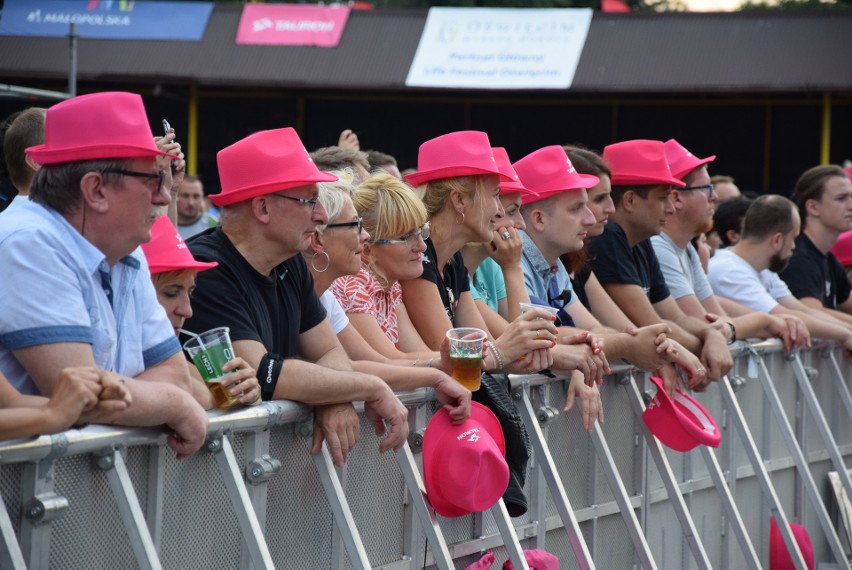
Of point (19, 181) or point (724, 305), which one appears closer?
point (19, 181)

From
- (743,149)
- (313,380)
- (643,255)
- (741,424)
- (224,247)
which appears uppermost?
(224,247)

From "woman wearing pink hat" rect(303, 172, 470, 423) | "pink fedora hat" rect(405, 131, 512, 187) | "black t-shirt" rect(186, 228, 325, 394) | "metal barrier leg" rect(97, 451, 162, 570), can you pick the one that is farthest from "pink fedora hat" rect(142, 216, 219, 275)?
"pink fedora hat" rect(405, 131, 512, 187)

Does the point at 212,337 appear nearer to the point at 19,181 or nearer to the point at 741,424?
the point at 19,181

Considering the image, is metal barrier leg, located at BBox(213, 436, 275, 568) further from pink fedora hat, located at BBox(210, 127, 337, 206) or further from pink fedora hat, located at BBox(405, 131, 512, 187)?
pink fedora hat, located at BBox(405, 131, 512, 187)

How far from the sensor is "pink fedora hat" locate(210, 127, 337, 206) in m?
4.30

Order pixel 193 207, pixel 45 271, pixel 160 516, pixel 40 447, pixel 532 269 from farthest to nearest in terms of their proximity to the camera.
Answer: pixel 193 207 → pixel 532 269 → pixel 160 516 → pixel 45 271 → pixel 40 447

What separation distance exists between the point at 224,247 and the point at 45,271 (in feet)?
3.68

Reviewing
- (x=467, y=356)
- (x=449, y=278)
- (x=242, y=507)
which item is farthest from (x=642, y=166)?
(x=242, y=507)

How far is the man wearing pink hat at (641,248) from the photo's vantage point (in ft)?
22.0

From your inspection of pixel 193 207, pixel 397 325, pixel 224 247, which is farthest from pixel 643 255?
pixel 193 207

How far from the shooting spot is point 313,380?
3854 mm

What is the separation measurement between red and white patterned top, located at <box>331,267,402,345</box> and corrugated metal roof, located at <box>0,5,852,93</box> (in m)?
14.7

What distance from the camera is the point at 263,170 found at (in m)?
4.32

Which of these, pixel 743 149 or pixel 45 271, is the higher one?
pixel 45 271
